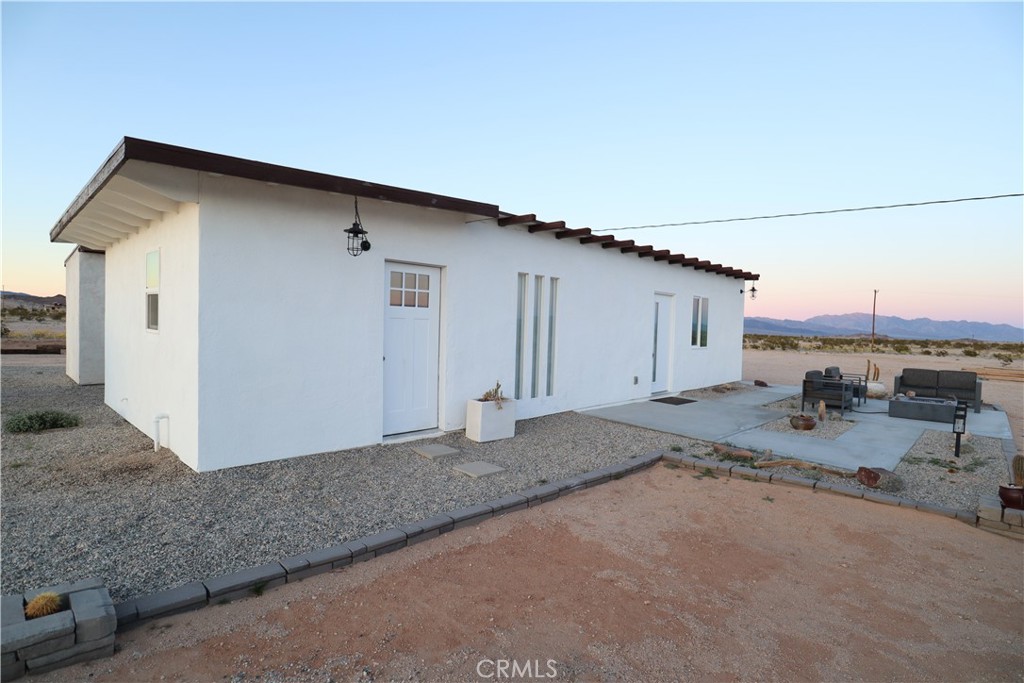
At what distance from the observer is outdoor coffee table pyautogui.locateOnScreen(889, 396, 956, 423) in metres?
9.20

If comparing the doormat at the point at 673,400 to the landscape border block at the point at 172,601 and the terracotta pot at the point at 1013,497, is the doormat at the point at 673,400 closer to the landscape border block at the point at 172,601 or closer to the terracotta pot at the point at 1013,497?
the terracotta pot at the point at 1013,497

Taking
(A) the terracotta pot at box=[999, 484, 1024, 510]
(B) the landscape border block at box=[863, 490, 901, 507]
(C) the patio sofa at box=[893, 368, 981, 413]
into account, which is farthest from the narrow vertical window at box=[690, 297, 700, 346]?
(A) the terracotta pot at box=[999, 484, 1024, 510]

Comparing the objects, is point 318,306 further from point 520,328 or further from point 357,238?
point 520,328

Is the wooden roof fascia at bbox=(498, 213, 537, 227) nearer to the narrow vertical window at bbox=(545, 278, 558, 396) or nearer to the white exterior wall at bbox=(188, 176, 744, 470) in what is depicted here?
the white exterior wall at bbox=(188, 176, 744, 470)

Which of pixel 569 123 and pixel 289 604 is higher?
pixel 569 123

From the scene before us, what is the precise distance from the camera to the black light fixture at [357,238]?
589cm

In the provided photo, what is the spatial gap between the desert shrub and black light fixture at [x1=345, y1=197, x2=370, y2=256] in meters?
5.25

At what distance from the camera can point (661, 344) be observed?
38.7 feet

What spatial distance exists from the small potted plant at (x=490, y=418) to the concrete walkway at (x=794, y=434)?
7.69 feet

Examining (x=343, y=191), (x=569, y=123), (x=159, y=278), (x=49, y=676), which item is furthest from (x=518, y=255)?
(x=49, y=676)

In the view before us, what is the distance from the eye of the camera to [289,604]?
3131 mm

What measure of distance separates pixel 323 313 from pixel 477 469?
2518mm

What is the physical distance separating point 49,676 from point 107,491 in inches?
110

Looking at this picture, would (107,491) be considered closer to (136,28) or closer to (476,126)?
(136,28)
